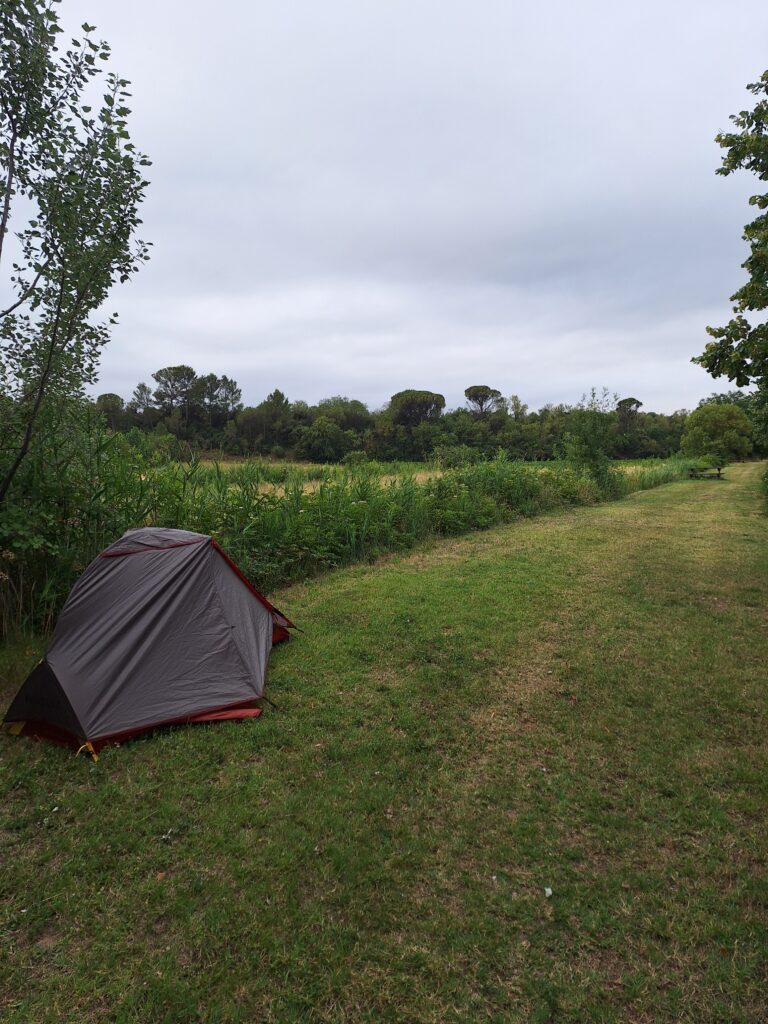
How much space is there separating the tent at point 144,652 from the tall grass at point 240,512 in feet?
2.63

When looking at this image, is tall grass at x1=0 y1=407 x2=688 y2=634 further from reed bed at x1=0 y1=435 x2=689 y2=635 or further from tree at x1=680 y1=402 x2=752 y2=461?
tree at x1=680 y1=402 x2=752 y2=461

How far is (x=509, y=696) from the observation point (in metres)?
3.80

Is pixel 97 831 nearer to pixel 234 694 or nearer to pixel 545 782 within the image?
pixel 234 694

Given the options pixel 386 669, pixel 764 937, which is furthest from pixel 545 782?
pixel 386 669

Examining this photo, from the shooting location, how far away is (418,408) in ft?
182

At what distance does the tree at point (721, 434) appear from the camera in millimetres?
36906

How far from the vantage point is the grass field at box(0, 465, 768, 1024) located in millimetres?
1806

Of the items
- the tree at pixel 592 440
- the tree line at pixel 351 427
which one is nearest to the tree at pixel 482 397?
the tree line at pixel 351 427

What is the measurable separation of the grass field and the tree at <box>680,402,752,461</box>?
39.1 meters

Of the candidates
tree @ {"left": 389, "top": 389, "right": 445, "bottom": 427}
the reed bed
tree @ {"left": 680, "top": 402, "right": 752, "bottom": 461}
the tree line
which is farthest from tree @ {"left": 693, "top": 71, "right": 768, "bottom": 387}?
tree @ {"left": 389, "top": 389, "right": 445, "bottom": 427}

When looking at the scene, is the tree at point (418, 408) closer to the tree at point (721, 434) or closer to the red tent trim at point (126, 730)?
the tree at point (721, 434)

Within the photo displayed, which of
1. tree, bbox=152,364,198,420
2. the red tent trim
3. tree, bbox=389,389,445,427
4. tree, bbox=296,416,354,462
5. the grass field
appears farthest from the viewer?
tree, bbox=389,389,445,427

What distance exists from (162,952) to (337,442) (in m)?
36.0

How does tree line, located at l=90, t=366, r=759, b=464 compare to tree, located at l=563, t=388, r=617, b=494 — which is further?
tree line, located at l=90, t=366, r=759, b=464
